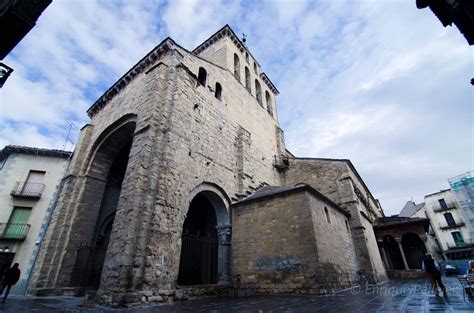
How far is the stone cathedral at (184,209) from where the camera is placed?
640 centimetres

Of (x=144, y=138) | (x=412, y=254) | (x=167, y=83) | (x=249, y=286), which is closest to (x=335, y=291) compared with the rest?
(x=249, y=286)

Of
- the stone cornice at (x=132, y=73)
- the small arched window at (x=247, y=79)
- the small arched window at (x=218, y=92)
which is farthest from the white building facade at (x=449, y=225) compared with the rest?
the stone cornice at (x=132, y=73)

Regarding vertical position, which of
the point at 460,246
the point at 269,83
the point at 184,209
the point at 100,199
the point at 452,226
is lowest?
the point at 184,209

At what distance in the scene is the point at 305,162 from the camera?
48.3 ft

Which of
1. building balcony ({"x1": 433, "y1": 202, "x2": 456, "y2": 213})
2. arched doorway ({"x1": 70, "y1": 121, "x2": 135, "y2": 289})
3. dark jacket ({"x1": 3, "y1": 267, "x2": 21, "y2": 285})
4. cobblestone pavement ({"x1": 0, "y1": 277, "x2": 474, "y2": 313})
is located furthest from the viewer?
building balcony ({"x1": 433, "y1": 202, "x2": 456, "y2": 213})

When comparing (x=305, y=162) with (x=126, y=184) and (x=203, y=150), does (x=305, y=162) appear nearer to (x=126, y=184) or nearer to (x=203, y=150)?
(x=203, y=150)

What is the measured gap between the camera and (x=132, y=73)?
445 inches

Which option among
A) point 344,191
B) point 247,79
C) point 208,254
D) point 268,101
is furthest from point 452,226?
point 208,254

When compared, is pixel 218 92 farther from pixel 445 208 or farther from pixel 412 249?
pixel 445 208

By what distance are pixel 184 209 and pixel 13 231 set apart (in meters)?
9.42

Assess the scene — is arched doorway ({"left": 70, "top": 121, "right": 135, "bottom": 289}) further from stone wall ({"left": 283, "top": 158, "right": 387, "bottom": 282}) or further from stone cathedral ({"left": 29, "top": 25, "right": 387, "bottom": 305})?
stone wall ({"left": 283, "top": 158, "right": 387, "bottom": 282})

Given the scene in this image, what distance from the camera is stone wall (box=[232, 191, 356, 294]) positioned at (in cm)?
719

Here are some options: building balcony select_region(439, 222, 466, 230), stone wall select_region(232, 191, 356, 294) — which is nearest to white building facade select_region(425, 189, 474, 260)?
building balcony select_region(439, 222, 466, 230)

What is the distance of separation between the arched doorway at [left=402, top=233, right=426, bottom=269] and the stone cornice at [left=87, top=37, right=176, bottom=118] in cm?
2187
